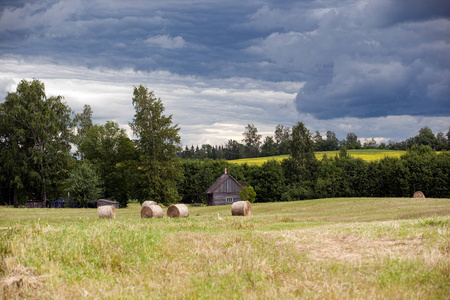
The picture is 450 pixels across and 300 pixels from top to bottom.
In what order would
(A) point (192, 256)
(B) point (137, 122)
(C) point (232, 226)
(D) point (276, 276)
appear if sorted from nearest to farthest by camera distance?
(D) point (276, 276) → (A) point (192, 256) → (C) point (232, 226) → (B) point (137, 122)

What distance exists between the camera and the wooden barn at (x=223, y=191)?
74.3m

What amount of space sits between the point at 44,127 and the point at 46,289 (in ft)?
173

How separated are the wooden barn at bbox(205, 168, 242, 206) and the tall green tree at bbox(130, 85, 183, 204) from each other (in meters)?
21.5

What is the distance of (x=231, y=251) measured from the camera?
10.4 m

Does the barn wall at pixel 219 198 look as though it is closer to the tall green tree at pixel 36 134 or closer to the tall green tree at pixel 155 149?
the tall green tree at pixel 155 149

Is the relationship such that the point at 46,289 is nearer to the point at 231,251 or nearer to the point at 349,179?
the point at 231,251

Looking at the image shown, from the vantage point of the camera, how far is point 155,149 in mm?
51969

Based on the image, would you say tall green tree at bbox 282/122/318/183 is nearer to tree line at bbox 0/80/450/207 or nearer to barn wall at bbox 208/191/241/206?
tree line at bbox 0/80/450/207

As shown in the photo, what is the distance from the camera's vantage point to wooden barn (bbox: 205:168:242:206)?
74.3 m

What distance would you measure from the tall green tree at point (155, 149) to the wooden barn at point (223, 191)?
21458 millimetres

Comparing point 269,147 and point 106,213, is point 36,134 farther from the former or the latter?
point 269,147

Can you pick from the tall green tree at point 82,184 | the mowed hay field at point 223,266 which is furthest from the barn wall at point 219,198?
the mowed hay field at point 223,266

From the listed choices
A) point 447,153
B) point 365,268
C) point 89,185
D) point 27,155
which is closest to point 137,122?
point 89,185

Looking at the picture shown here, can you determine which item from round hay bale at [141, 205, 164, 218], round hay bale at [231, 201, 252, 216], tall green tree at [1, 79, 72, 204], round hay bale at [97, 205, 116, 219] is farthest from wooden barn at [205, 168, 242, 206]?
round hay bale at [97, 205, 116, 219]
